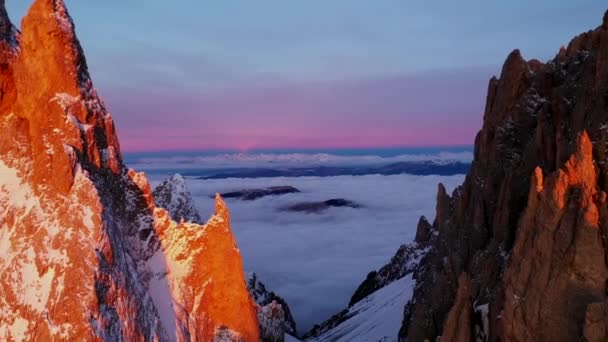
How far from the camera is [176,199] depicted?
8788 cm

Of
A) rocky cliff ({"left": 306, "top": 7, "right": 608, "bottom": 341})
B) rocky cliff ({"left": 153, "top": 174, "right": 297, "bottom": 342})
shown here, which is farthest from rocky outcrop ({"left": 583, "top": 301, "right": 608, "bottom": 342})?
rocky cliff ({"left": 153, "top": 174, "right": 297, "bottom": 342})

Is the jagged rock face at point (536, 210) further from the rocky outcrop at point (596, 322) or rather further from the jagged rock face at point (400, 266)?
the jagged rock face at point (400, 266)

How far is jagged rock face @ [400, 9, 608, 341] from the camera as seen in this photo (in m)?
36.8

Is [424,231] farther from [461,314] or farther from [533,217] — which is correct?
[533,217]

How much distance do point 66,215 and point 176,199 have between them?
51951 millimetres

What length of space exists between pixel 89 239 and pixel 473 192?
1984 inches

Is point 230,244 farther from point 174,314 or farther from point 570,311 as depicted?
point 570,311

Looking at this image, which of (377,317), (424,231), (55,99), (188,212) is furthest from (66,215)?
(424,231)

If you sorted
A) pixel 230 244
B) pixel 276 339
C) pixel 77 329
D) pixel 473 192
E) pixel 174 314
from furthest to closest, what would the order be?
pixel 276 339, pixel 473 192, pixel 230 244, pixel 174 314, pixel 77 329

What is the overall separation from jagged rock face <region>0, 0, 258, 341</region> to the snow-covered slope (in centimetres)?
7065

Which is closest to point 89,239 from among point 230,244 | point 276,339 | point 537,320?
point 230,244

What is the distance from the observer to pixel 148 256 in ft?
170

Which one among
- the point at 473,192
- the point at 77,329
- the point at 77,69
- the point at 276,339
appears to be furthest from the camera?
the point at 276,339

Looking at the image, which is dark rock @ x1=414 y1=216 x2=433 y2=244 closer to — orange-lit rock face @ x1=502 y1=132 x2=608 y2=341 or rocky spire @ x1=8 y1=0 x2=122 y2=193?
orange-lit rock face @ x1=502 y1=132 x2=608 y2=341
